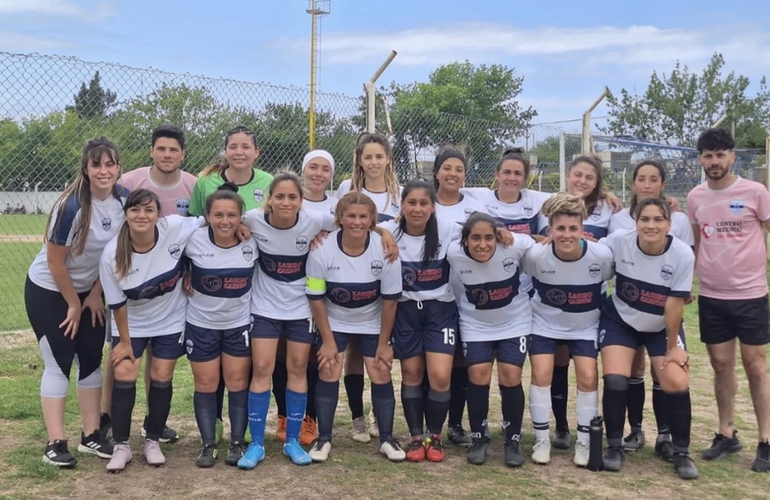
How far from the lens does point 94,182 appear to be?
14.4 feet

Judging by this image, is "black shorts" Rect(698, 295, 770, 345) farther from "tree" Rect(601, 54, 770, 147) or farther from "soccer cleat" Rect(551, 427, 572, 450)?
"tree" Rect(601, 54, 770, 147)

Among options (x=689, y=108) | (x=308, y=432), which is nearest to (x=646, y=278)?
(x=308, y=432)

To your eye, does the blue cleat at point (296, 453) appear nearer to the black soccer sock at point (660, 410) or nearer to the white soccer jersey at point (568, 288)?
the white soccer jersey at point (568, 288)

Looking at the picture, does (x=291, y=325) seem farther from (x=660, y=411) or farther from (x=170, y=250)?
(x=660, y=411)

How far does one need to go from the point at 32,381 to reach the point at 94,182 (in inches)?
109

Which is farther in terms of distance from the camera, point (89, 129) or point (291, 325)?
point (89, 129)

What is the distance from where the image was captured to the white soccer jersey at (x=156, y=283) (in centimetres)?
436

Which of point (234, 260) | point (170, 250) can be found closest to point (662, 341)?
point (234, 260)

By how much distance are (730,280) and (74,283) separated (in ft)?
13.3

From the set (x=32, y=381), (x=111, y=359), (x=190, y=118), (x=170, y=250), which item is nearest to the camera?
(x=170, y=250)

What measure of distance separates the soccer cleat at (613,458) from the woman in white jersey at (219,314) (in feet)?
7.28

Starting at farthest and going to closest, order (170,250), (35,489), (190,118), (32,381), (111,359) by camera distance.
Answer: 1. (190,118)
2. (32,381)
3. (111,359)
4. (170,250)
5. (35,489)

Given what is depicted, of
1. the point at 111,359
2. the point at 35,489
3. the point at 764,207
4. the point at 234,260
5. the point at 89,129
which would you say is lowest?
the point at 35,489

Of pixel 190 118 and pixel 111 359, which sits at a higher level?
pixel 190 118
